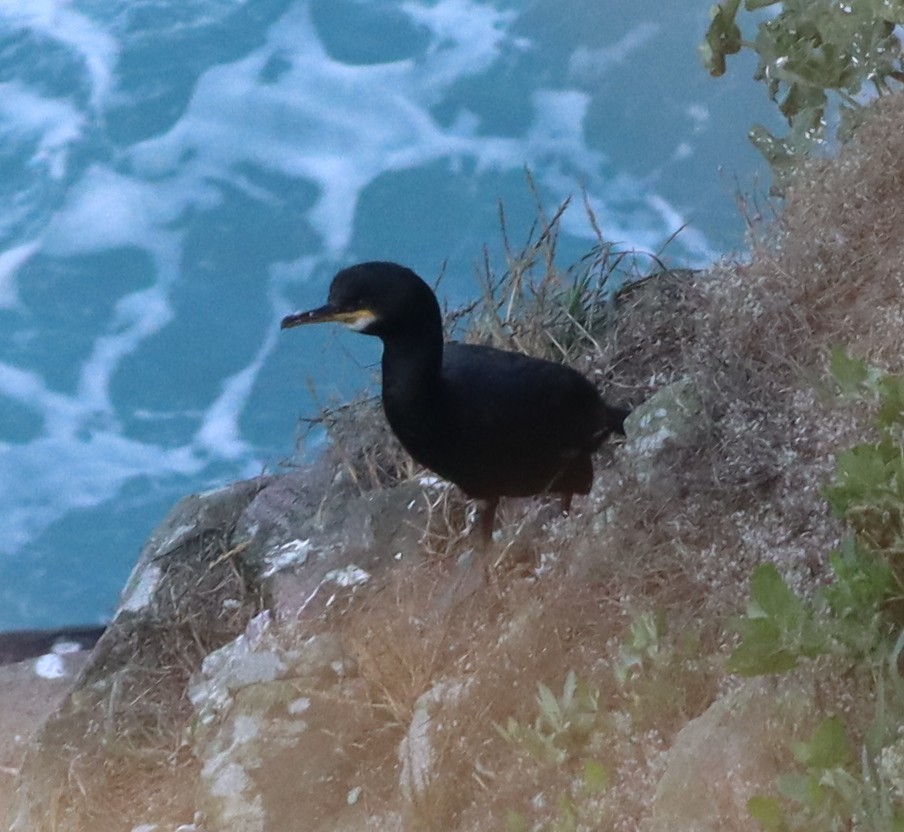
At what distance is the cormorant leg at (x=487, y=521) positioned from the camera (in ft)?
8.07

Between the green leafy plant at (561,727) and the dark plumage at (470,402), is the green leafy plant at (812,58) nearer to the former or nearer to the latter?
the dark plumage at (470,402)

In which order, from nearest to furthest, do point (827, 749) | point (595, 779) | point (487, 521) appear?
point (827, 749) → point (595, 779) → point (487, 521)

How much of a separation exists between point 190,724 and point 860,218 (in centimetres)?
197

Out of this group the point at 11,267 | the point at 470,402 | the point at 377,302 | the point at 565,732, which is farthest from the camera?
the point at 11,267

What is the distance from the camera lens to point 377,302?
2061 mm

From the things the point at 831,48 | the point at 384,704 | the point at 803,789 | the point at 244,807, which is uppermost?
the point at 831,48

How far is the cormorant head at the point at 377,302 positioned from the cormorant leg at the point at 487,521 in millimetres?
557

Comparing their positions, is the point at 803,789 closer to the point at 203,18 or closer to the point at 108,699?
the point at 108,699

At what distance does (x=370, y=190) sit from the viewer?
5.56m

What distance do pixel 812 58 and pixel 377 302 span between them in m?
1.50

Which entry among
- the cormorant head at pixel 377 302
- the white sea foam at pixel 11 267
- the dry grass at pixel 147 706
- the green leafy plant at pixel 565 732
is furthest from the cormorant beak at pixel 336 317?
the white sea foam at pixel 11 267

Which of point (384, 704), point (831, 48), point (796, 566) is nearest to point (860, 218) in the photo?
point (831, 48)

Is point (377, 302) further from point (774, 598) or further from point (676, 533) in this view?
point (774, 598)

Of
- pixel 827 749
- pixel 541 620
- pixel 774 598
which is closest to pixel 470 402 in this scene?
pixel 541 620
